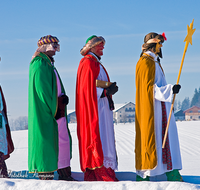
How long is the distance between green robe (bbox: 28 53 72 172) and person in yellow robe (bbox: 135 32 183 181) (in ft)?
3.92

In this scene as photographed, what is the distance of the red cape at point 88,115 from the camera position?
5.07 m

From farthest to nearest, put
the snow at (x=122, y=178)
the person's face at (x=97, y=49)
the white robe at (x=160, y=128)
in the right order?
the person's face at (x=97, y=49) < the white robe at (x=160, y=128) < the snow at (x=122, y=178)

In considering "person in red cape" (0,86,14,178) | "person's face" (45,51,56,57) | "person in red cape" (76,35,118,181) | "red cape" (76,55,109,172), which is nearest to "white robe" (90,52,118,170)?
"person in red cape" (76,35,118,181)

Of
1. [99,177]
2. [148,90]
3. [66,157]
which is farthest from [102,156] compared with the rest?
[148,90]

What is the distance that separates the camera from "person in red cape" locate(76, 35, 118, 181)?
5.09 meters

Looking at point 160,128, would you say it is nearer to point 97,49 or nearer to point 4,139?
point 97,49

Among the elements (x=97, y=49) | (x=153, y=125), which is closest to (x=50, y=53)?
(x=97, y=49)

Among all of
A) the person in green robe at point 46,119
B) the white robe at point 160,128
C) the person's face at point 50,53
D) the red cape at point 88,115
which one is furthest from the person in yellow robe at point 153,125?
the person's face at point 50,53

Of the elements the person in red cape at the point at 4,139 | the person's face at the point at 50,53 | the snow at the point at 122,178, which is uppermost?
the person's face at the point at 50,53

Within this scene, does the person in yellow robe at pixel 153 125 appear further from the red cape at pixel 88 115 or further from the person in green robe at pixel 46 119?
the person in green robe at pixel 46 119

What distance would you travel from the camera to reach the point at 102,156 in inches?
199

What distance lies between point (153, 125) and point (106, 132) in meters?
0.67

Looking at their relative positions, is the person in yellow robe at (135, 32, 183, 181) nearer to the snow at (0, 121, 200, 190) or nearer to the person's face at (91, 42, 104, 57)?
the snow at (0, 121, 200, 190)

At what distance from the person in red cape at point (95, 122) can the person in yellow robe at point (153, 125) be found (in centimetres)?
39
